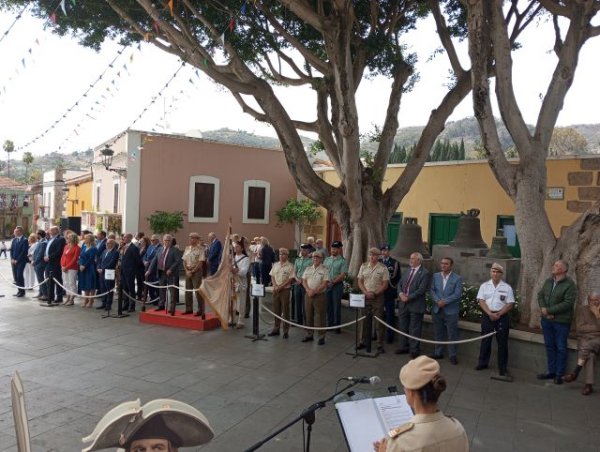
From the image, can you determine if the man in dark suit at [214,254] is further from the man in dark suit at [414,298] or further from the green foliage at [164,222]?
the green foliage at [164,222]

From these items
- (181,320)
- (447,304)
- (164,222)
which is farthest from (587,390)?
(164,222)

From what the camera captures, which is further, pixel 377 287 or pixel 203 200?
pixel 203 200

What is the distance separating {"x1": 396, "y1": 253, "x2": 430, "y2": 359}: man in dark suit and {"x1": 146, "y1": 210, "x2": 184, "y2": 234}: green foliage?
1267cm

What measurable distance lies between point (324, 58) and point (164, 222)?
9272 millimetres

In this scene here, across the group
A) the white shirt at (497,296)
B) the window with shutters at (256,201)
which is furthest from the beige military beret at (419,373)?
the window with shutters at (256,201)

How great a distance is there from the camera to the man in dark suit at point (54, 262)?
43.6 feet

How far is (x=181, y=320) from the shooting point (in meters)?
11.1

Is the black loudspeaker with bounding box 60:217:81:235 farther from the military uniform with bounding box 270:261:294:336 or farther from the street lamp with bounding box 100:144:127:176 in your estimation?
the military uniform with bounding box 270:261:294:336

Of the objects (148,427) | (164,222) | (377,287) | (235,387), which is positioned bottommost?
(235,387)

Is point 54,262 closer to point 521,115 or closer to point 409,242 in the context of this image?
point 409,242

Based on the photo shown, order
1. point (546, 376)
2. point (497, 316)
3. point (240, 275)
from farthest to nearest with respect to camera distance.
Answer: point (240, 275)
point (497, 316)
point (546, 376)

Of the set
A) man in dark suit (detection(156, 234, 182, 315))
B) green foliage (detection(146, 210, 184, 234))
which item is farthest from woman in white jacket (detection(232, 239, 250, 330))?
green foliage (detection(146, 210, 184, 234))

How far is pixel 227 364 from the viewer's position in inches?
334

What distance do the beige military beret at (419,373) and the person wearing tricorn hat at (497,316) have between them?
609cm
